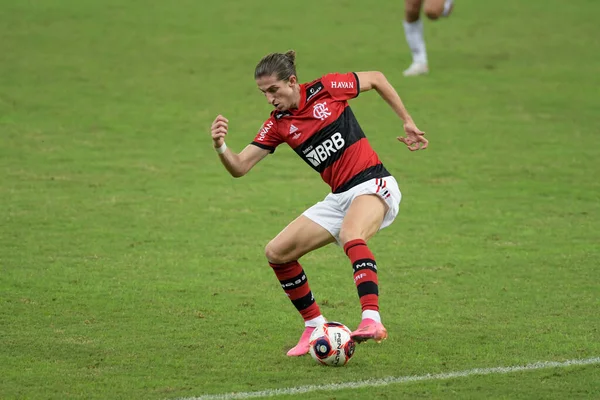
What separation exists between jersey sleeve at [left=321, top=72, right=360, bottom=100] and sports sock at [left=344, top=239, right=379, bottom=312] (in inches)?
49.1

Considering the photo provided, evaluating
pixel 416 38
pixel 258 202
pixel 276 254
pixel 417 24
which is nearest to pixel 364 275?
pixel 276 254

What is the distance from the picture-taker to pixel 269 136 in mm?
7645

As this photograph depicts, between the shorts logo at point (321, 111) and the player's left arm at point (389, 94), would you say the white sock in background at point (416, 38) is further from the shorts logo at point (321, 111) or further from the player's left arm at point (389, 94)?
the shorts logo at point (321, 111)

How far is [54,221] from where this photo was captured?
11.9 meters

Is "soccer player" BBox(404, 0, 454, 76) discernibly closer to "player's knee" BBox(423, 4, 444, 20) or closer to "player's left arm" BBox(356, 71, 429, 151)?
"player's knee" BBox(423, 4, 444, 20)

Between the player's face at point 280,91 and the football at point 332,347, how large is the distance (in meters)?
1.69

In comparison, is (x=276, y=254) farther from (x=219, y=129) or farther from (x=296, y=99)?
(x=296, y=99)

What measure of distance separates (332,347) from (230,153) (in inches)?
65.2

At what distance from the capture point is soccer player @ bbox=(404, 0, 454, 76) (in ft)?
57.4

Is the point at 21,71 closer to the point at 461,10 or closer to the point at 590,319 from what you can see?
the point at 461,10

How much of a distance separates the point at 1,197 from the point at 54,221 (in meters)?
1.40

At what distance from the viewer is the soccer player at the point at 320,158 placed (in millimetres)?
7238

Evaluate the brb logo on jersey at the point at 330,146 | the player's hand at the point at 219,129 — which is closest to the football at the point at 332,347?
the brb logo on jersey at the point at 330,146

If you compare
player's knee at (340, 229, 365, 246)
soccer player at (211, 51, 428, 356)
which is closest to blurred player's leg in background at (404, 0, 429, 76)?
soccer player at (211, 51, 428, 356)
